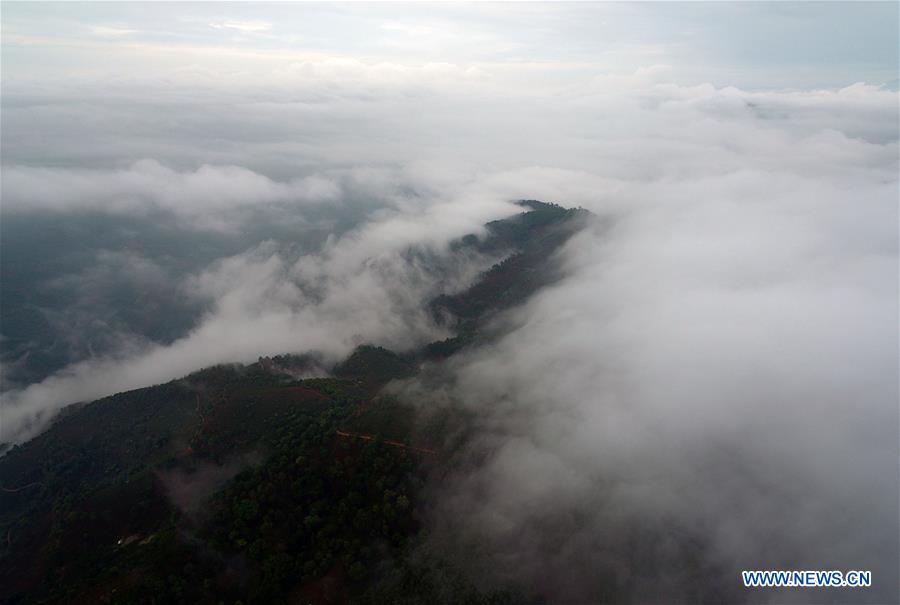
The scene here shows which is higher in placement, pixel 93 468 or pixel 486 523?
pixel 486 523

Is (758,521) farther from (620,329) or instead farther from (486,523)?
(620,329)

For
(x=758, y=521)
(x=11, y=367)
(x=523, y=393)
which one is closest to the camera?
(x=758, y=521)

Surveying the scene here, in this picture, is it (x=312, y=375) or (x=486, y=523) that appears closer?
(x=486, y=523)


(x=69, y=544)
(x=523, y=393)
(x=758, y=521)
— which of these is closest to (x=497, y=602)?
(x=758, y=521)

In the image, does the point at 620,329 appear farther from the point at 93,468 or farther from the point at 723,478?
the point at 93,468

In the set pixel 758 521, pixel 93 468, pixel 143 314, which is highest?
pixel 758 521

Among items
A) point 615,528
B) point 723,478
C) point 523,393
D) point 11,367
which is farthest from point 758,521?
point 11,367

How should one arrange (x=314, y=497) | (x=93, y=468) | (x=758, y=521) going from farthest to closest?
(x=93, y=468)
(x=314, y=497)
(x=758, y=521)
